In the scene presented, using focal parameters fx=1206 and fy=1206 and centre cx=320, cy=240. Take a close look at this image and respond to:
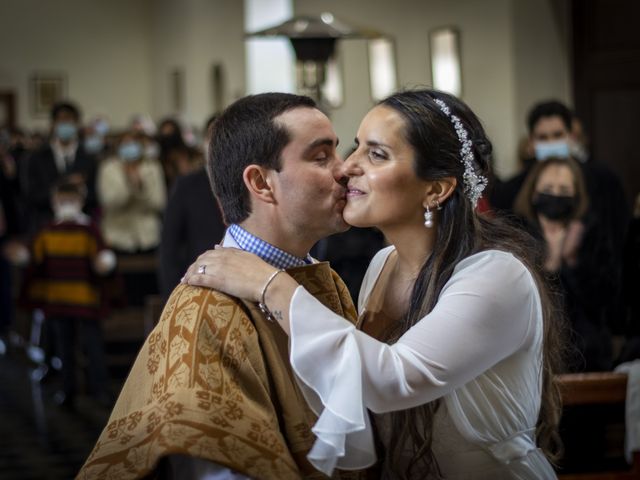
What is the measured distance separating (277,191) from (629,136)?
7.05 metres

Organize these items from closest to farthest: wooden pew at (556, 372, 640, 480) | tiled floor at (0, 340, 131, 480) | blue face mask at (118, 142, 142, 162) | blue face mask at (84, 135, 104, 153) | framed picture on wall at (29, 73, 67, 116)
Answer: wooden pew at (556, 372, 640, 480), tiled floor at (0, 340, 131, 480), blue face mask at (118, 142, 142, 162), blue face mask at (84, 135, 104, 153), framed picture on wall at (29, 73, 67, 116)

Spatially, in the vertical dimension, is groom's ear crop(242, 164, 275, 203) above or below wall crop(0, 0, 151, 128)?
below

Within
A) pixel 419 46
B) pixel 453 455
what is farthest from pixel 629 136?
pixel 453 455

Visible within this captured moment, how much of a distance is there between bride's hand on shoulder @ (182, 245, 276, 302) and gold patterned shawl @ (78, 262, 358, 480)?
0.02m

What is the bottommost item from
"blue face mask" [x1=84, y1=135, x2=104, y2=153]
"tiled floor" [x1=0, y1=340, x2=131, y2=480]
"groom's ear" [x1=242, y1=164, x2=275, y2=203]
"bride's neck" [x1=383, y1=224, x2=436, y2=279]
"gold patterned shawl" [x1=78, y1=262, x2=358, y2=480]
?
"tiled floor" [x1=0, y1=340, x2=131, y2=480]

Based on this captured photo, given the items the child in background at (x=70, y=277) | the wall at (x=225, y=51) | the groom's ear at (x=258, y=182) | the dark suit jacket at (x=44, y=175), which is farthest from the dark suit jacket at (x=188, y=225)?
the wall at (x=225, y=51)

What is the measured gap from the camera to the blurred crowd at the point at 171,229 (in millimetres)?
4500

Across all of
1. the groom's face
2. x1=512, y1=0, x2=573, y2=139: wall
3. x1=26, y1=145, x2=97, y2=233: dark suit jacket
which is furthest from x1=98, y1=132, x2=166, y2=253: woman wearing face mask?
the groom's face

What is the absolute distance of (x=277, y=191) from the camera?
99.8 inches

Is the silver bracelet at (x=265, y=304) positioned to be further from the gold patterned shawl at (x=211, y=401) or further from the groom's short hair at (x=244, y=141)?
the groom's short hair at (x=244, y=141)

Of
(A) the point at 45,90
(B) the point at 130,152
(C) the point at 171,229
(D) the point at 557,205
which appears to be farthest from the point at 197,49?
(D) the point at 557,205

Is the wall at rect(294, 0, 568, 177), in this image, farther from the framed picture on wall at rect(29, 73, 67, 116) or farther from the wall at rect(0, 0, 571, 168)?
the framed picture on wall at rect(29, 73, 67, 116)

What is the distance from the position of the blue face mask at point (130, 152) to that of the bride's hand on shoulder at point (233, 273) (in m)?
7.83

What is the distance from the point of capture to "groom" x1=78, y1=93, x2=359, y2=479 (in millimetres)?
2266
